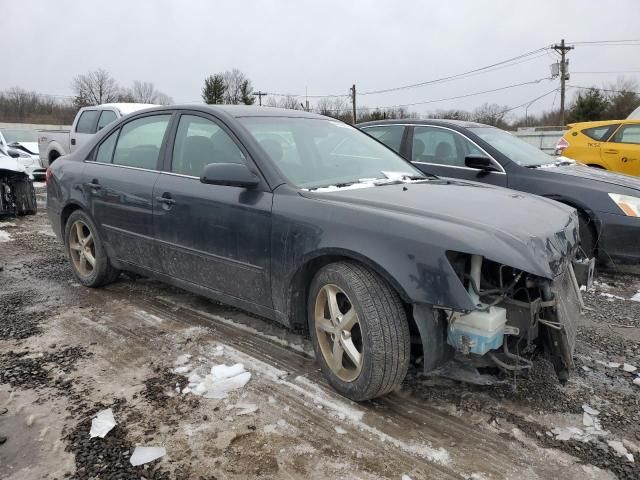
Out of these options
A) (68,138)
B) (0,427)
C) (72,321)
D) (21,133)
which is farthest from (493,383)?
(21,133)

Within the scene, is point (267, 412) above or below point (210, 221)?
below

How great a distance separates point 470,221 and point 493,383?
2.93 feet

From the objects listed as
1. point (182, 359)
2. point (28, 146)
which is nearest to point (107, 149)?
point (182, 359)

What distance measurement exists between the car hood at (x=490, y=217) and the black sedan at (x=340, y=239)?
0.04ft

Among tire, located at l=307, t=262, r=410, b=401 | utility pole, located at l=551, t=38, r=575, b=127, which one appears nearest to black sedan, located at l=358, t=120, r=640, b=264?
tire, located at l=307, t=262, r=410, b=401

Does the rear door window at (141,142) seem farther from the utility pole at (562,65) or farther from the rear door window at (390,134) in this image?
the utility pole at (562,65)

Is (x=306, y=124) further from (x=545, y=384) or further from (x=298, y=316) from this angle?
(x=545, y=384)

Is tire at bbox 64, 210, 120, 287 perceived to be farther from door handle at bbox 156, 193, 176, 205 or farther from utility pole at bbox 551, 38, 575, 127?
utility pole at bbox 551, 38, 575, 127

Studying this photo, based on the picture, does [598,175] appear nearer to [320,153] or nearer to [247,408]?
[320,153]

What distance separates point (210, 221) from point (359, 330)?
1.25 meters

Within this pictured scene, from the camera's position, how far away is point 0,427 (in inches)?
101

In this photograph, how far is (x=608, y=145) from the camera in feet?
29.2

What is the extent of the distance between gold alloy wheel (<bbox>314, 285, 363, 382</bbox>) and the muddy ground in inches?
6.8

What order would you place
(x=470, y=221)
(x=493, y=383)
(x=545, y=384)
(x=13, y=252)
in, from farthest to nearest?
1. (x=13, y=252)
2. (x=545, y=384)
3. (x=493, y=383)
4. (x=470, y=221)
